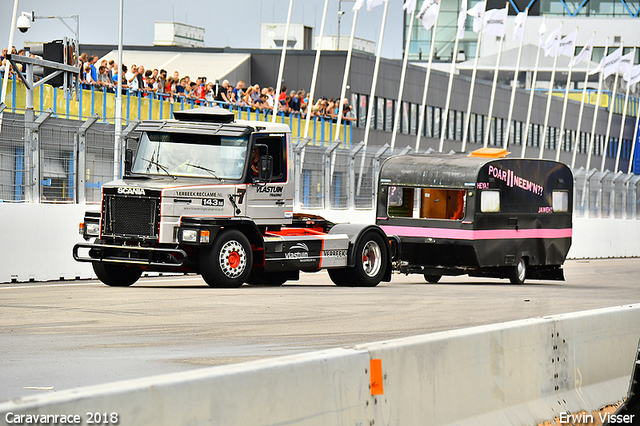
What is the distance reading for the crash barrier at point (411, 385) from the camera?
4613mm

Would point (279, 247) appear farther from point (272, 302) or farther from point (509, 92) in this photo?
point (509, 92)

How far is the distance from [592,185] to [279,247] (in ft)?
70.5

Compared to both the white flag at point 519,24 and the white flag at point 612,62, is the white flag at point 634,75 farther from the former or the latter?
the white flag at point 519,24

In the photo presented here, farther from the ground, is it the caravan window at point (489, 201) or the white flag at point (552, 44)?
the white flag at point (552, 44)

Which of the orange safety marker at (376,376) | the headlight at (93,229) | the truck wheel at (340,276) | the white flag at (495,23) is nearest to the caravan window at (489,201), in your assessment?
the truck wheel at (340,276)

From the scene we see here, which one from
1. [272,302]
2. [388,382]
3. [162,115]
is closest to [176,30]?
[162,115]

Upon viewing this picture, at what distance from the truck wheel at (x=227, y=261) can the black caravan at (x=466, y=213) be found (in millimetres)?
4335

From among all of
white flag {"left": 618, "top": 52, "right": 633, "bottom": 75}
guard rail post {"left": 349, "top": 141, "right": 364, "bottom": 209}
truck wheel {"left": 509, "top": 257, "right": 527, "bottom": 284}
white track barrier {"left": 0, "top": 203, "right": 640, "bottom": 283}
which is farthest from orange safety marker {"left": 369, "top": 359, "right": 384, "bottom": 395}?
white flag {"left": 618, "top": 52, "right": 633, "bottom": 75}

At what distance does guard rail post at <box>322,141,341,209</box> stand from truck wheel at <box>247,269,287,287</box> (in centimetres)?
639

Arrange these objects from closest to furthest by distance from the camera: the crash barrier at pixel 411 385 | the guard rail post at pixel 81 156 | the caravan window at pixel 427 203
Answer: the crash barrier at pixel 411 385
the guard rail post at pixel 81 156
the caravan window at pixel 427 203

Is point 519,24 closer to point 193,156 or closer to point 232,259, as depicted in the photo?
point 193,156

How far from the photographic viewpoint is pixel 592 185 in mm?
36750

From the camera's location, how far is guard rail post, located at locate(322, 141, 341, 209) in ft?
82.0

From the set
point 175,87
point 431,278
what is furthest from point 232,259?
point 175,87
